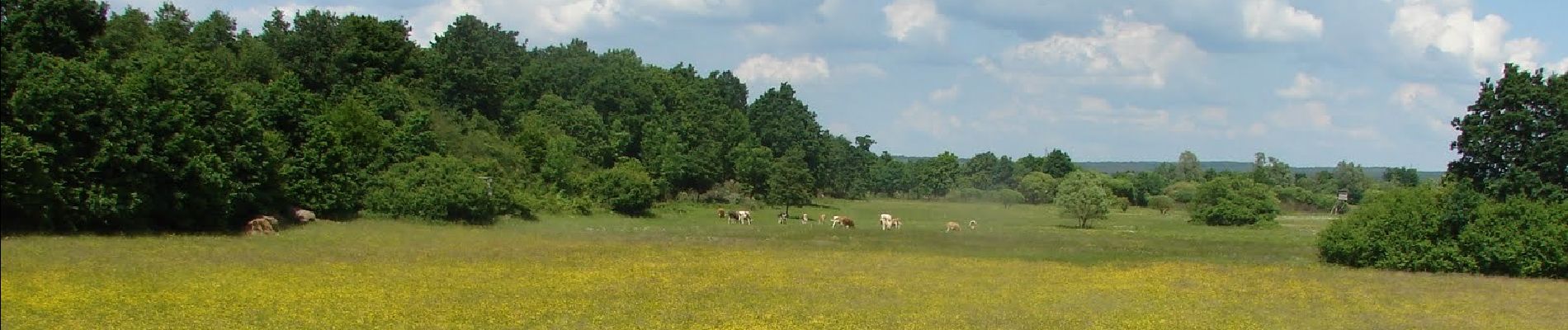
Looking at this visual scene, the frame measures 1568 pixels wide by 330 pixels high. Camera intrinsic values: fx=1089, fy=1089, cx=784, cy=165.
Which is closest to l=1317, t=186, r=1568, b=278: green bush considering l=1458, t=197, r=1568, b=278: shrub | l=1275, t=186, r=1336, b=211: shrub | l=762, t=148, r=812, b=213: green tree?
l=1458, t=197, r=1568, b=278: shrub

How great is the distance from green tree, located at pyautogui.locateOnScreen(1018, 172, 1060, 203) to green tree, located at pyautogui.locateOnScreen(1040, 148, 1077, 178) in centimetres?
2014

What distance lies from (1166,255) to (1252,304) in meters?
19.9

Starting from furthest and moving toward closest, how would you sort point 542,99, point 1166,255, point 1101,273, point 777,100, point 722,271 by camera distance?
point 777,100, point 542,99, point 1166,255, point 1101,273, point 722,271

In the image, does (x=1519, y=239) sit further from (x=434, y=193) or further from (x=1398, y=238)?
(x=434, y=193)

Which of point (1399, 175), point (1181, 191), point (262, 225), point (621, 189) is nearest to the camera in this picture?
point (262, 225)

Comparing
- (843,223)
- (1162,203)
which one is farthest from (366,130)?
(1162,203)

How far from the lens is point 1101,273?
3806 centimetres

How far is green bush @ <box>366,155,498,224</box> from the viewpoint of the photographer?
185 ft

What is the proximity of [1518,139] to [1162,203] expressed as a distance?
91192mm

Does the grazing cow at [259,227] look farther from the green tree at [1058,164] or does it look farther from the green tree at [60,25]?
the green tree at [1058,164]

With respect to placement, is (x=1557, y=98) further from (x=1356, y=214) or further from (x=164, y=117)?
(x=164, y=117)

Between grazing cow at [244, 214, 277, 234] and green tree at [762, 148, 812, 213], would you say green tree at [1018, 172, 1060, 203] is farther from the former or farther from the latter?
grazing cow at [244, 214, 277, 234]

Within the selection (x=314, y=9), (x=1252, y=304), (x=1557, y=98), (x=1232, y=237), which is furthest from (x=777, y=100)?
(x=1252, y=304)

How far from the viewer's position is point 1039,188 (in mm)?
146000
